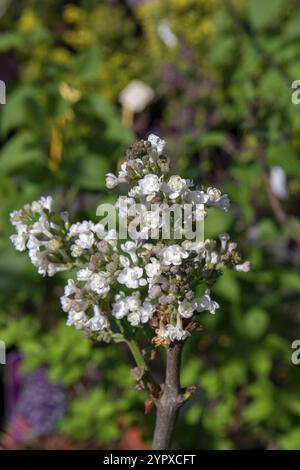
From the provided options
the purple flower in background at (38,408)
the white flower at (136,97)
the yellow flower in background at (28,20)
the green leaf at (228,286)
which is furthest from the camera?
the yellow flower in background at (28,20)

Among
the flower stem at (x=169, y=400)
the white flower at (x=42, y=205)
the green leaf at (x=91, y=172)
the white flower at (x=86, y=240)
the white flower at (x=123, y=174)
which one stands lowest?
the flower stem at (x=169, y=400)

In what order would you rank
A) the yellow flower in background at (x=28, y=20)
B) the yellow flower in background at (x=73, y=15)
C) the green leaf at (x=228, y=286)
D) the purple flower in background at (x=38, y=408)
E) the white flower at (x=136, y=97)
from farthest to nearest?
the yellow flower in background at (x=73, y=15)
the yellow flower in background at (x=28, y=20)
the white flower at (x=136, y=97)
the purple flower in background at (x=38, y=408)
the green leaf at (x=228, y=286)

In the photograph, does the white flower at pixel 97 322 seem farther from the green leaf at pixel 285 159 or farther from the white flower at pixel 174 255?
the green leaf at pixel 285 159

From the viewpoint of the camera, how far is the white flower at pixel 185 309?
709mm

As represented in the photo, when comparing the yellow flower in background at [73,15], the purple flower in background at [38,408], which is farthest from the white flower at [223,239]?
the yellow flower in background at [73,15]

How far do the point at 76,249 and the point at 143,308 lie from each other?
93mm

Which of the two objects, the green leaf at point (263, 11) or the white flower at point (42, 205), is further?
the green leaf at point (263, 11)

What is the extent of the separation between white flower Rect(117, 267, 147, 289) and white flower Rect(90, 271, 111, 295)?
12 mm

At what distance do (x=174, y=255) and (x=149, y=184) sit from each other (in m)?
0.07

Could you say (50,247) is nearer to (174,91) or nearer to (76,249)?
(76,249)

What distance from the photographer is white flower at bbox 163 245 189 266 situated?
695 millimetres

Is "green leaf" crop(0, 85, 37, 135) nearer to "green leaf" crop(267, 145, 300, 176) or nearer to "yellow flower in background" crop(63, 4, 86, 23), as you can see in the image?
"green leaf" crop(267, 145, 300, 176)
